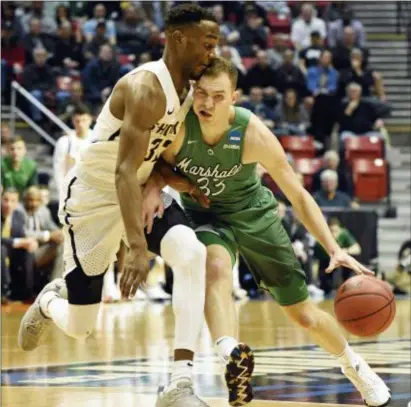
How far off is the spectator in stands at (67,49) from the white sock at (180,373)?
1282 cm

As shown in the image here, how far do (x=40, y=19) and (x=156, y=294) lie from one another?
21.0 ft

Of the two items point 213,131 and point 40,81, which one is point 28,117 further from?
point 213,131

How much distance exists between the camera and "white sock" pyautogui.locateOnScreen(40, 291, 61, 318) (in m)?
6.34

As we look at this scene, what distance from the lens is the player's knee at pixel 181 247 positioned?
5152 millimetres

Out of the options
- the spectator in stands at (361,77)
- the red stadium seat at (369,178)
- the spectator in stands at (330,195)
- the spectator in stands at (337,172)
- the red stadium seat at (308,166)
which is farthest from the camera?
the spectator in stands at (361,77)

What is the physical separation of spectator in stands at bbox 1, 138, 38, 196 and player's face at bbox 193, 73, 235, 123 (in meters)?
8.03

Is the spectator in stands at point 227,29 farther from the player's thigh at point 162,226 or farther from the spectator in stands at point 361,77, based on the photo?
the player's thigh at point 162,226

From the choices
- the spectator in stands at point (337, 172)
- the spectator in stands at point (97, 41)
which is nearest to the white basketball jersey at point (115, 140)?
the spectator in stands at point (337, 172)

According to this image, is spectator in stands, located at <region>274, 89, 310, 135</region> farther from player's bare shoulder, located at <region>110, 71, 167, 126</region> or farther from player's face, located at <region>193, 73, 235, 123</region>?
player's bare shoulder, located at <region>110, 71, 167, 126</region>

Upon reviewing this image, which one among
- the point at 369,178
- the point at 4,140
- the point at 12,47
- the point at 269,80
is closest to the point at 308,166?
the point at 369,178

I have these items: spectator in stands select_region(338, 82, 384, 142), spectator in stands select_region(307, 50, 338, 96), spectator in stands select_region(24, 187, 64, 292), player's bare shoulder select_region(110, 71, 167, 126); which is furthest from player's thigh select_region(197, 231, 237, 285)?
spectator in stands select_region(307, 50, 338, 96)

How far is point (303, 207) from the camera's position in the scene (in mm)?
5676

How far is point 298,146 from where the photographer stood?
16641 millimetres

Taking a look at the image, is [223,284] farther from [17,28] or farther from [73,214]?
[17,28]
